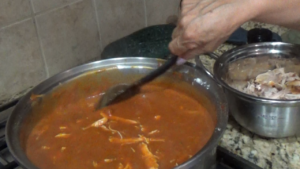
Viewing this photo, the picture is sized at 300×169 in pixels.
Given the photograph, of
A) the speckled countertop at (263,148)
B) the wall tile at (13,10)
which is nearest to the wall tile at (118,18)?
the wall tile at (13,10)

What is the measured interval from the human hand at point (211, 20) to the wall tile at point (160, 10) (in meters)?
0.54

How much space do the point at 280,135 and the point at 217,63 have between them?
22cm

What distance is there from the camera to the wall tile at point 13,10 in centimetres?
86

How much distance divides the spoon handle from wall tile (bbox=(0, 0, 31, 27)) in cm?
33

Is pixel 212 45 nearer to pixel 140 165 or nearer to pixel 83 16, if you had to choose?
pixel 140 165

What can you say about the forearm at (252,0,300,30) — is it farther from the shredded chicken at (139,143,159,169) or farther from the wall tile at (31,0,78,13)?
the wall tile at (31,0,78,13)

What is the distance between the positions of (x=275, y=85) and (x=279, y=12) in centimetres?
24

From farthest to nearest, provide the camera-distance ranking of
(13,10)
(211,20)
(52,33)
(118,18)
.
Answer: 1. (118,18)
2. (52,33)
3. (13,10)
4. (211,20)

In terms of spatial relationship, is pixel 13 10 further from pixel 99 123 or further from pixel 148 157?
pixel 148 157

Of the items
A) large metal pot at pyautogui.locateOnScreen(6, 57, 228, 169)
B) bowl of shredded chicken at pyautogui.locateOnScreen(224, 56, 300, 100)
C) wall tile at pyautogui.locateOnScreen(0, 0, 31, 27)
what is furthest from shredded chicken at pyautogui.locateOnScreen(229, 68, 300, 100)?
wall tile at pyautogui.locateOnScreen(0, 0, 31, 27)

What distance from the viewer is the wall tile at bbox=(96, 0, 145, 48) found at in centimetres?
110

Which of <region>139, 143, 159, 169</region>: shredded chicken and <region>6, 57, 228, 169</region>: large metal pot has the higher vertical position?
<region>6, 57, 228, 169</region>: large metal pot

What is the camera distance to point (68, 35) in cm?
103

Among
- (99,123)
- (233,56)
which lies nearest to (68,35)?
(99,123)
